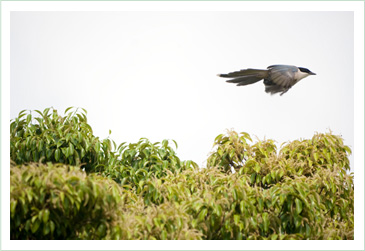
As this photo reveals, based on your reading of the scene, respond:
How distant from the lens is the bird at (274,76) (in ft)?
14.0

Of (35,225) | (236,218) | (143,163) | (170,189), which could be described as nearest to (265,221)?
(236,218)

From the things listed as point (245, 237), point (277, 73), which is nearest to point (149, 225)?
point (245, 237)

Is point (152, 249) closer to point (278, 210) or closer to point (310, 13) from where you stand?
point (278, 210)

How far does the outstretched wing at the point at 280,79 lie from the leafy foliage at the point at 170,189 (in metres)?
0.47

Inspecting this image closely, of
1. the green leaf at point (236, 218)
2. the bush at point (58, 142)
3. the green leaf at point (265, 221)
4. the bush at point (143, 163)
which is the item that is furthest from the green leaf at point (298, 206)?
A: the bush at point (58, 142)

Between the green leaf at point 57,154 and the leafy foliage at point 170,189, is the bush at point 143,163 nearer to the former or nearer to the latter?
the leafy foliage at point 170,189

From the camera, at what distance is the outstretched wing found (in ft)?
14.0

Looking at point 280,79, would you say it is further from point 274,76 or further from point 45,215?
point 45,215

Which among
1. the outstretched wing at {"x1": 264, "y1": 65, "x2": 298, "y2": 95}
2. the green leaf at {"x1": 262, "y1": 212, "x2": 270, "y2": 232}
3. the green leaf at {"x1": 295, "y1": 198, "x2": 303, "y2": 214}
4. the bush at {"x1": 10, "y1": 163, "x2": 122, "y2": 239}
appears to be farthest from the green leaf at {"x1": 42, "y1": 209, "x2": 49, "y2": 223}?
the outstretched wing at {"x1": 264, "y1": 65, "x2": 298, "y2": 95}

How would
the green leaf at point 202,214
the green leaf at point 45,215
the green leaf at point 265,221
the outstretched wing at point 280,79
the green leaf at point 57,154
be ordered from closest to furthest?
1. the green leaf at point 45,215
2. the green leaf at point 202,214
3. the green leaf at point 265,221
4. the green leaf at point 57,154
5. the outstretched wing at point 280,79

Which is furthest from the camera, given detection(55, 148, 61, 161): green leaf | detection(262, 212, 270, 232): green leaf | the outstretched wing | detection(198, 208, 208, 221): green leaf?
the outstretched wing

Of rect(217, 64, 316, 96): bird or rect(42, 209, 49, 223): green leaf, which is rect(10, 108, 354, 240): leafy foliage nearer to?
rect(42, 209, 49, 223): green leaf

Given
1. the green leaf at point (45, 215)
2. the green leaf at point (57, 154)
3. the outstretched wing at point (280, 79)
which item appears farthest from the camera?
the outstretched wing at point (280, 79)

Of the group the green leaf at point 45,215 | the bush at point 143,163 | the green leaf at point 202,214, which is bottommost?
the green leaf at point 202,214
